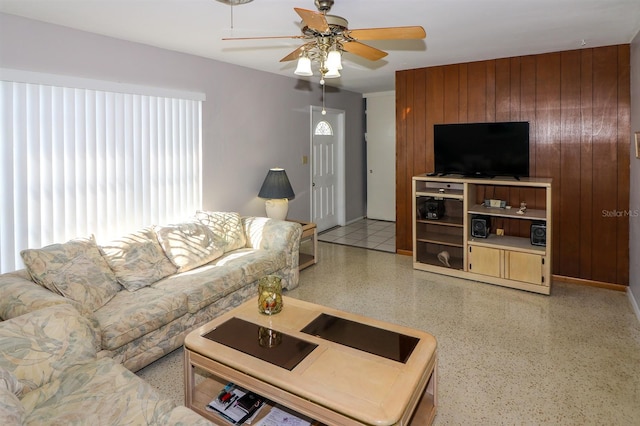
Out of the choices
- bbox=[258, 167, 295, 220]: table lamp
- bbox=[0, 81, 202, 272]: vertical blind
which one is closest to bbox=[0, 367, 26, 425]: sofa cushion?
Result: bbox=[0, 81, 202, 272]: vertical blind

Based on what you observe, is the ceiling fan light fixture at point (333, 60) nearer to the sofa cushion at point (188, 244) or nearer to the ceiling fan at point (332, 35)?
the ceiling fan at point (332, 35)

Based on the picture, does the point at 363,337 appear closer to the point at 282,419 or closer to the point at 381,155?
the point at 282,419

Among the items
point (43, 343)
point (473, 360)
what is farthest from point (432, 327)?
point (43, 343)

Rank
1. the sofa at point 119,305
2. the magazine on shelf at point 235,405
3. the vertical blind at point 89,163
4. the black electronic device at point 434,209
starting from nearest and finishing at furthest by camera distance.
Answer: the sofa at point 119,305
the magazine on shelf at point 235,405
the vertical blind at point 89,163
the black electronic device at point 434,209

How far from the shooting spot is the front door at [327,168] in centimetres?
619

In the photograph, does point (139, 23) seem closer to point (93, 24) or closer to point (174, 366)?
point (93, 24)

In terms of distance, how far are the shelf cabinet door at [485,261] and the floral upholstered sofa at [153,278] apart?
1.88m

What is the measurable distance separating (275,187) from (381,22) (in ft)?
7.64

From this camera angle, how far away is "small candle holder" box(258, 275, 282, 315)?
2418 mm

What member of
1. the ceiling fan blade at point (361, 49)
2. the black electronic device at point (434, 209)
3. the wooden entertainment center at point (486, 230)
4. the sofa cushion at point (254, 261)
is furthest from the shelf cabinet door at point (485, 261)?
the ceiling fan blade at point (361, 49)

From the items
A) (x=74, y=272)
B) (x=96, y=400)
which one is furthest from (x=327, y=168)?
(x=96, y=400)

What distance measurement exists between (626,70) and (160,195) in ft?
15.2

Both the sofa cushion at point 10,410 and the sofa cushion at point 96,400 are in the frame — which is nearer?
the sofa cushion at point 10,410

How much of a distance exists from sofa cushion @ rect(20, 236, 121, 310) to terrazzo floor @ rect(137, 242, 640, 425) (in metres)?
0.61
